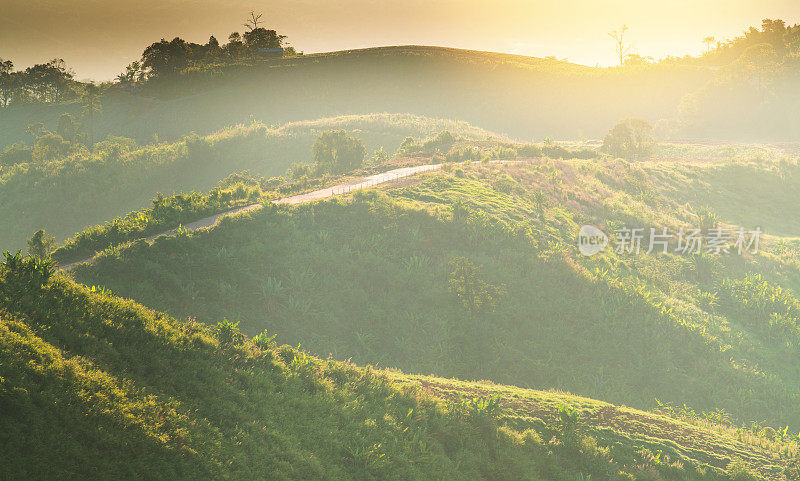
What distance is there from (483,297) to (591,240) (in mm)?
11338

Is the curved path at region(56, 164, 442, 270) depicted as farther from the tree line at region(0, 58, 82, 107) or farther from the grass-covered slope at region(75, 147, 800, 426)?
the tree line at region(0, 58, 82, 107)

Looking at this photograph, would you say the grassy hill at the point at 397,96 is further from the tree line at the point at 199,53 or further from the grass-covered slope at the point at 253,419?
the grass-covered slope at the point at 253,419

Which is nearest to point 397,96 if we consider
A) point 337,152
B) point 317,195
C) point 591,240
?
point 337,152

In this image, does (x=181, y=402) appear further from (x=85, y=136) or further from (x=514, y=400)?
(x=85, y=136)

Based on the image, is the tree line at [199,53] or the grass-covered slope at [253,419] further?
the tree line at [199,53]

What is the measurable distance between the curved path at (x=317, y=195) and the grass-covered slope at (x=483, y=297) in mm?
1450

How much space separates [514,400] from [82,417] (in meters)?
11.7

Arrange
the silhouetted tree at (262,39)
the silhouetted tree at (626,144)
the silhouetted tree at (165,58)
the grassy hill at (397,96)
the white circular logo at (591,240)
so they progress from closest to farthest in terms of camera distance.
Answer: the white circular logo at (591,240)
the silhouetted tree at (626,144)
the grassy hill at (397,96)
the silhouetted tree at (165,58)
the silhouetted tree at (262,39)

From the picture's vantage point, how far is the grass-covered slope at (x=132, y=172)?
48.5 m

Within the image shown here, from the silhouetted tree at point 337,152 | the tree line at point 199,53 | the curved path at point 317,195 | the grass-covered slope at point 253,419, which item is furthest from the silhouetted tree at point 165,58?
the grass-covered slope at point 253,419

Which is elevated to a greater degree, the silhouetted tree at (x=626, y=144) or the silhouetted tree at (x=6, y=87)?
the silhouetted tree at (x=6, y=87)

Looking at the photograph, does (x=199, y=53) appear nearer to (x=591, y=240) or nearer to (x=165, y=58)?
(x=165, y=58)

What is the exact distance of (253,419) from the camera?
9.84 m

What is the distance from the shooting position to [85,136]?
73.0 meters
